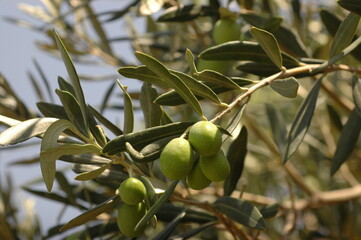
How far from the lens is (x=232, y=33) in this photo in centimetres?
128

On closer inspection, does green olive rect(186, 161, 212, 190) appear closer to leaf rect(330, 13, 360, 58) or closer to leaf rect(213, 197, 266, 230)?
leaf rect(213, 197, 266, 230)

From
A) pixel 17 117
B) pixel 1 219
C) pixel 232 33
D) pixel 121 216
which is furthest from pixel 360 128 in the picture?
pixel 1 219

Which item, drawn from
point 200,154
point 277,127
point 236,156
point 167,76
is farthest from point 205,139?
point 277,127

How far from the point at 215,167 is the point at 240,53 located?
1.17 ft

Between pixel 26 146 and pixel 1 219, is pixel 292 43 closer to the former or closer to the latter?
pixel 26 146

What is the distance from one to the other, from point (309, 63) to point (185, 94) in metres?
0.40

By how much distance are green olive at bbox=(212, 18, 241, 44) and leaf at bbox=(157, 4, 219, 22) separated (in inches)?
4.6

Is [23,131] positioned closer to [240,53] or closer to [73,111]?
[73,111]

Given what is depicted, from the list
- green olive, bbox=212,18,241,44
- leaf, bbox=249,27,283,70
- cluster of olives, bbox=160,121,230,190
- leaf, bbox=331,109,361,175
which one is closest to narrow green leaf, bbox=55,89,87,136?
cluster of olives, bbox=160,121,230,190

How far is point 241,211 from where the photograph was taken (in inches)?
42.6

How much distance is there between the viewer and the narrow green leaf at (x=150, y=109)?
3.34ft

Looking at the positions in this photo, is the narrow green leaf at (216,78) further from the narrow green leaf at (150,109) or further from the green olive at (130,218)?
the green olive at (130,218)

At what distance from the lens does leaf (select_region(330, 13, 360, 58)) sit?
107 cm

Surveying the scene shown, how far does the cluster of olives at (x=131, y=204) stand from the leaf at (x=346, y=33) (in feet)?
1.66
